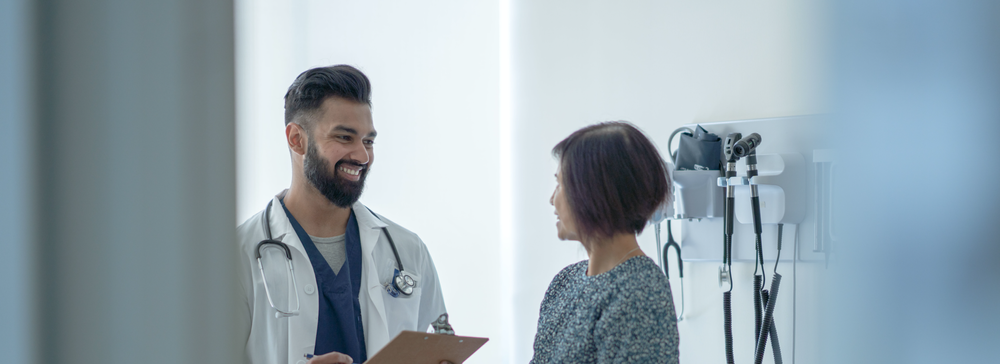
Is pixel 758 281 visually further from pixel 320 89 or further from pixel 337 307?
pixel 320 89

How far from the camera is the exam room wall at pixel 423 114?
194 cm

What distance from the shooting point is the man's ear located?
5.66 feet

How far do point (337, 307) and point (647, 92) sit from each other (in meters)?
1.34

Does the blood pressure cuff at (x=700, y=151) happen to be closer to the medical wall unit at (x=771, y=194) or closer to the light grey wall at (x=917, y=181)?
the medical wall unit at (x=771, y=194)

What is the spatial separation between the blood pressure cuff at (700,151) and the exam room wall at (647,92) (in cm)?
18

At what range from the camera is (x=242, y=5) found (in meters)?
0.24

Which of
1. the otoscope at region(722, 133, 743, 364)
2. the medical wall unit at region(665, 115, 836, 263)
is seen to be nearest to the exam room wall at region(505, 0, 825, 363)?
the medical wall unit at region(665, 115, 836, 263)

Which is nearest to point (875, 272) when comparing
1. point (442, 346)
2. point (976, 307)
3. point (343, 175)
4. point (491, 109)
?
point (976, 307)

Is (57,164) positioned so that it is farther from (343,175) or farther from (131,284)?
(343,175)

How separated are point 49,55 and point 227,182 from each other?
0.21 feet

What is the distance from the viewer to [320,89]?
1704 mm

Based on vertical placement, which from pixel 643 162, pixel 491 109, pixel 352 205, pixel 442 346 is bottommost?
pixel 442 346

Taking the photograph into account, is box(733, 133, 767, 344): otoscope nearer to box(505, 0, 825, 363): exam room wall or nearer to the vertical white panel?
box(505, 0, 825, 363): exam room wall

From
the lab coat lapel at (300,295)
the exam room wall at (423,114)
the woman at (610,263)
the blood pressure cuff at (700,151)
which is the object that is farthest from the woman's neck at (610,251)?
the exam room wall at (423,114)
